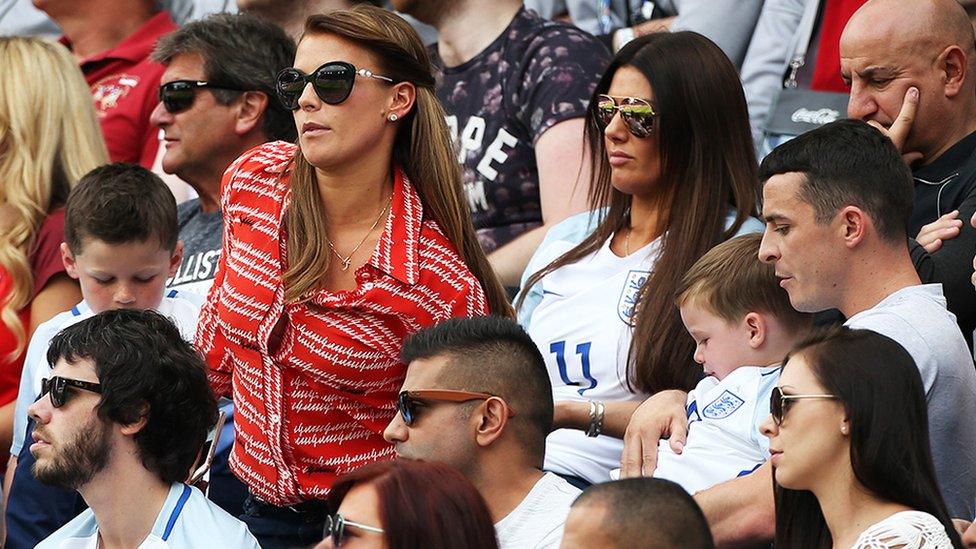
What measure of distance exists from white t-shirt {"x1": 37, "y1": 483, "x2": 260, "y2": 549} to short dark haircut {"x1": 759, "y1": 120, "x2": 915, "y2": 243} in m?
1.67

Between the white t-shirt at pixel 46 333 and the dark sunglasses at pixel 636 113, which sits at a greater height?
the dark sunglasses at pixel 636 113

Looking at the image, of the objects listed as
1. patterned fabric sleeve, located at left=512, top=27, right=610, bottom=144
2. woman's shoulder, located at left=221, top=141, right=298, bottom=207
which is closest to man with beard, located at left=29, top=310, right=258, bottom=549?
woman's shoulder, located at left=221, top=141, right=298, bottom=207

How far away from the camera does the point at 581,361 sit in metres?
A: 4.66

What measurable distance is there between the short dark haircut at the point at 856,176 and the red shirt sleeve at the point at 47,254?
2808 mm

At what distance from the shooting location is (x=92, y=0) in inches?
297

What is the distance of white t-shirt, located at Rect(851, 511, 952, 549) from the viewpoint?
3236 mm

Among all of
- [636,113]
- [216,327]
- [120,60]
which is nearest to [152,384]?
[216,327]

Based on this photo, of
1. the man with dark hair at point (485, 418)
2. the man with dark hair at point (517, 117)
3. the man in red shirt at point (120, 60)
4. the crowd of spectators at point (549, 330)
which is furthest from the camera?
the man in red shirt at point (120, 60)

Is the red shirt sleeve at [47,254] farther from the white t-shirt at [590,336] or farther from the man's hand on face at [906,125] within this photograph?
the man's hand on face at [906,125]

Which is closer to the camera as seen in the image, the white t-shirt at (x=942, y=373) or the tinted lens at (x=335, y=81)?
the white t-shirt at (x=942, y=373)

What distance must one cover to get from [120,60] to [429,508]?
4.91 m

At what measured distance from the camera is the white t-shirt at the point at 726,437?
4.05 metres

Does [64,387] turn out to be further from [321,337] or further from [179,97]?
[179,97]

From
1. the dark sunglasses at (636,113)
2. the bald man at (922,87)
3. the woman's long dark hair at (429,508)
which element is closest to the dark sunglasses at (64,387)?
the woman's long dark hair at (429,508)
